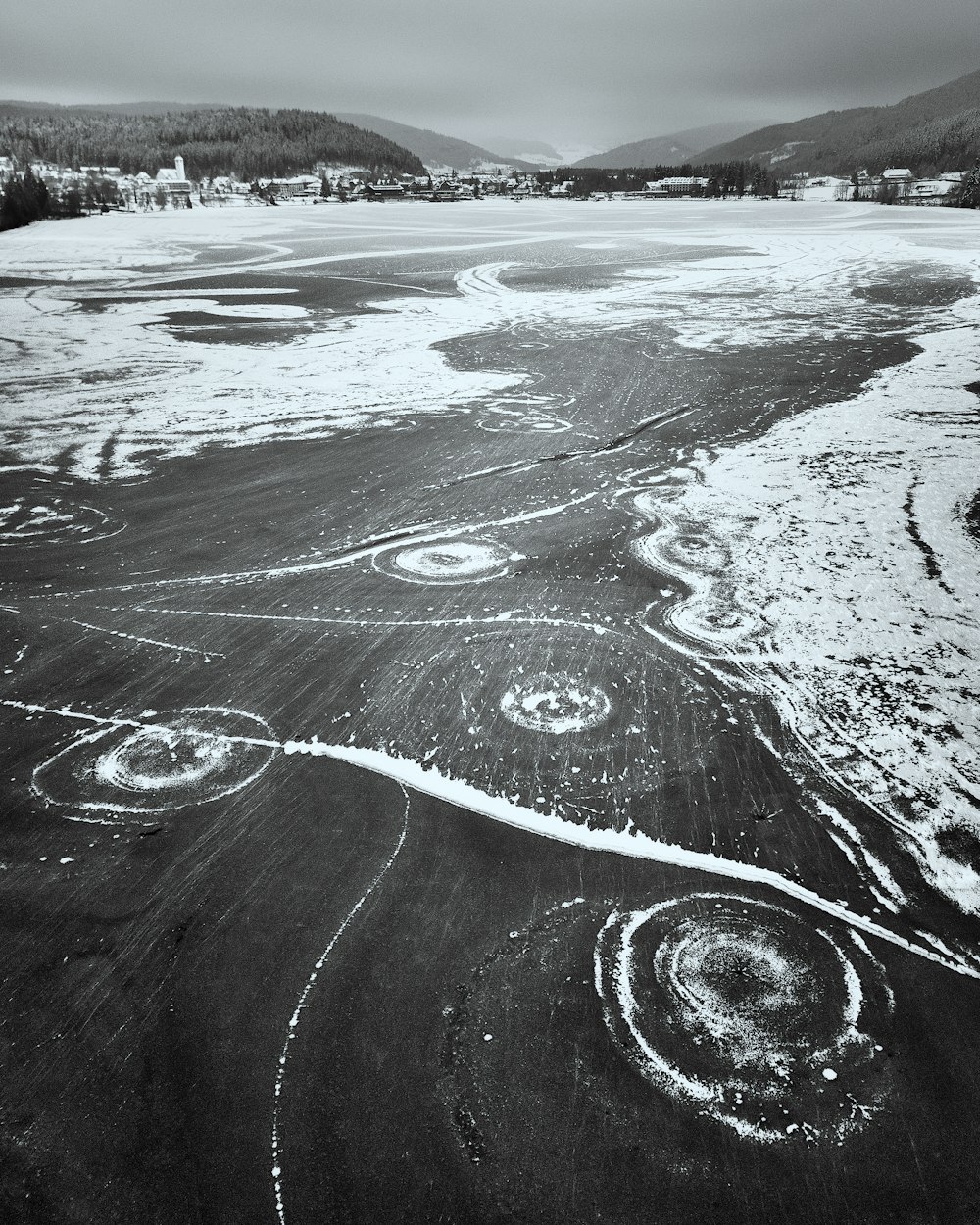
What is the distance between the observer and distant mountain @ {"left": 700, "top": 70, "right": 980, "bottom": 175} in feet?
194

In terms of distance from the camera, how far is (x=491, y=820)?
2053 mm

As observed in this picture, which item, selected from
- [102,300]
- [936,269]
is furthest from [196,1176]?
[936,269]

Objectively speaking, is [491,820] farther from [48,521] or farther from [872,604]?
[48,521]

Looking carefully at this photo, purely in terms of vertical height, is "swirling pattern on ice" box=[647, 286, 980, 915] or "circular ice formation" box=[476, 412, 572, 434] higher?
"circular ice formation" box=[476, 412, 572, 434]

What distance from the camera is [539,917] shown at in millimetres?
1781

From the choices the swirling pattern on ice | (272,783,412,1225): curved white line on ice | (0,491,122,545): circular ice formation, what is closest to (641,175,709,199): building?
the swirling pattern on ice

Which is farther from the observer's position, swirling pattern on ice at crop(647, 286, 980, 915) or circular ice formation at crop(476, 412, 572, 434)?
circular ice formation at crop(476, 412, 572, 434)

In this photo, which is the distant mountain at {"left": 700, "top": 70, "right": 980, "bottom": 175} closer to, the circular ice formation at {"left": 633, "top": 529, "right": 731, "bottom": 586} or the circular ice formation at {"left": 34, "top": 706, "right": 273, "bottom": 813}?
the circular ice formation at {"left": 633, "top": 529, "right": 731, "bottom": 586}

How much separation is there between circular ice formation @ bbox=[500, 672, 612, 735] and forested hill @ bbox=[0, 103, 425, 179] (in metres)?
69.8

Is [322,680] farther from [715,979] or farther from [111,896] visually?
[715,979]

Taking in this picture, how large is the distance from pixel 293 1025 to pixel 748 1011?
944 millimetres

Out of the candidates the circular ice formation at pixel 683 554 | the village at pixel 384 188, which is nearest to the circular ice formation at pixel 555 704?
the circular ice formation at pixel 683 554

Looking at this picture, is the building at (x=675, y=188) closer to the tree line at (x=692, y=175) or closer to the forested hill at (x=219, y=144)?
the tree line at (x=692, y=175)

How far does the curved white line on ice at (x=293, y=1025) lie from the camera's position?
1287 millimetres
